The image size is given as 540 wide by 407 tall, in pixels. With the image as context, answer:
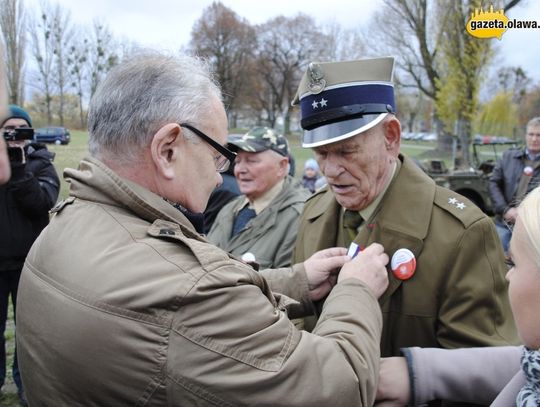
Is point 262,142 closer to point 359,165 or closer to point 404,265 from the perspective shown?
point 359,165

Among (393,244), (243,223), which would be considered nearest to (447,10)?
(243,223)

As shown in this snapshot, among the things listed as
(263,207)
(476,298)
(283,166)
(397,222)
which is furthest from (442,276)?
(283,166)

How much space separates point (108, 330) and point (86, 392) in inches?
7.3

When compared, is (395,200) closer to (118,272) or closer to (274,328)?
(274,328)

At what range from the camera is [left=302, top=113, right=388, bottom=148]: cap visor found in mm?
2008

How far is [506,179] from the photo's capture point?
636 centimetres

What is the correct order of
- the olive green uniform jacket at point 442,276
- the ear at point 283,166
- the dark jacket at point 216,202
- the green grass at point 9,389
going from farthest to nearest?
1. the dark jacket at point 216,202
2. the green grass at point 9,389
3. the ear at point 283,166
4. the olive green uniform jacket at point 442,276

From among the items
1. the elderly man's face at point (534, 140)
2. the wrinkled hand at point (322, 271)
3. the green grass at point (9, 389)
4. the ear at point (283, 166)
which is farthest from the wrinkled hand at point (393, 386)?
the elderly man's face at point (534, 140)

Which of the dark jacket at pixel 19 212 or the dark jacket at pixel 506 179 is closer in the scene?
the dark jacket at pixel 19 212

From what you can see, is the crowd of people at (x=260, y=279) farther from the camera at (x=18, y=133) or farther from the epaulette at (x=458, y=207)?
the camera at (x=18, y=133)

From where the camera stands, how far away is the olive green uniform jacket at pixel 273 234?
3.29 meters

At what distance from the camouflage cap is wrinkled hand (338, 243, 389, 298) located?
204 cm

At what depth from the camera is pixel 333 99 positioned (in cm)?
209

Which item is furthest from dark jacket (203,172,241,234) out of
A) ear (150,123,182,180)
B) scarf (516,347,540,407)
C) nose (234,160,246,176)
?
scarf (516,347,540,407)
